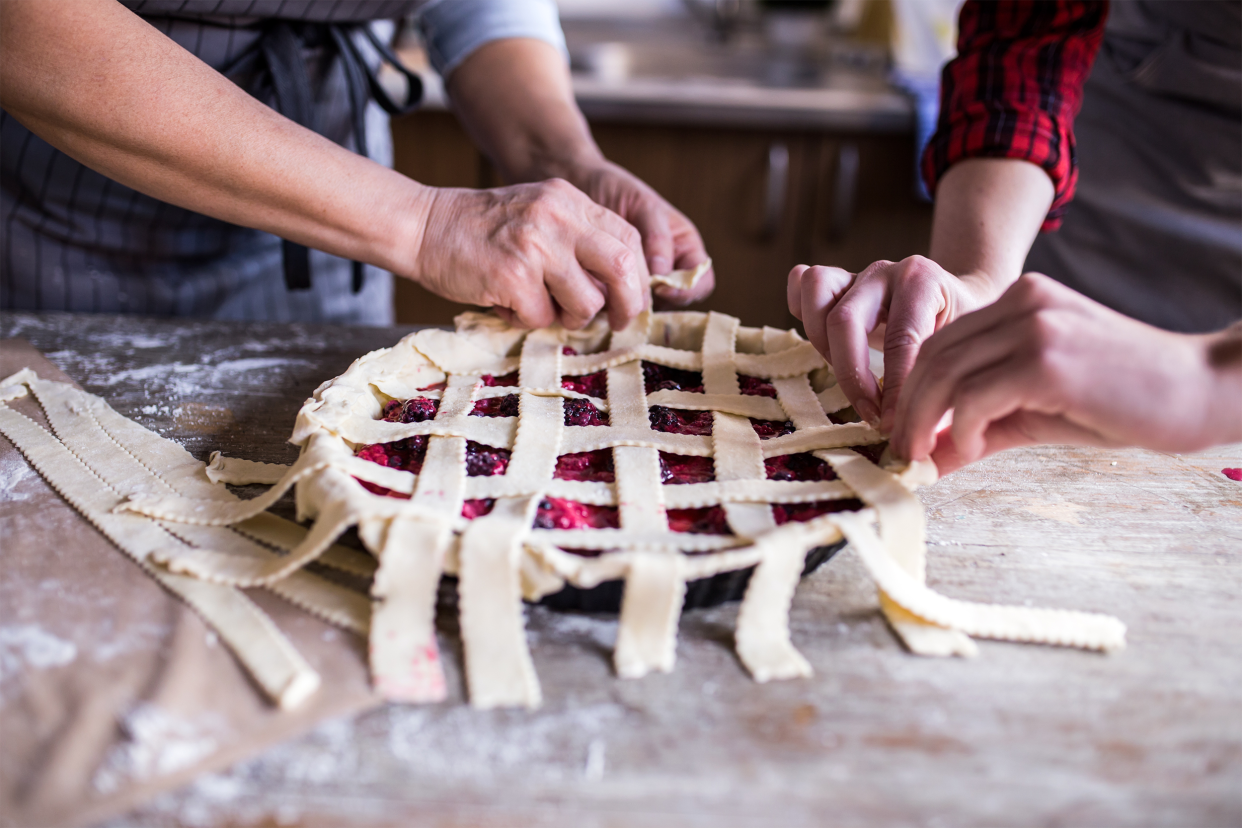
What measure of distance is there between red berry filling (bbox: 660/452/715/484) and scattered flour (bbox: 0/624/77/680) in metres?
0.48

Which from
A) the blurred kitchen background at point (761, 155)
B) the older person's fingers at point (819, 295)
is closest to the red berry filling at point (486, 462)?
the older person's fingers at point (819, 295)

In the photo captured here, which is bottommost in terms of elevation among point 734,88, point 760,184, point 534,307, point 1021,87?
point 760,184

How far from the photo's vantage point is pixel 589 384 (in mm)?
979

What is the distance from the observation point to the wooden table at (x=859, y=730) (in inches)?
19.7

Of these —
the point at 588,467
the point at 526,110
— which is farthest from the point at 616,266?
the point at 526,110

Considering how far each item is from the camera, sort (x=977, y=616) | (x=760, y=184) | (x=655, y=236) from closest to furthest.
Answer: (x=977, y=616) < (x=655, y=236) < (x=760, y=184)

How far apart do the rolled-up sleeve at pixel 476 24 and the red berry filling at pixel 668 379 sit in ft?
2.24

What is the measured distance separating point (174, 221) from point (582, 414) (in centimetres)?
81

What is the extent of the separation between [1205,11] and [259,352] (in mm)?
1489

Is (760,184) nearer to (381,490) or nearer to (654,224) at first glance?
(654,224)

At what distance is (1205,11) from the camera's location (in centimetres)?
128

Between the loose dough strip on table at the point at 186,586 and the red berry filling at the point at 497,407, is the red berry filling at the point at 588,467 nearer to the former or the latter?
the red berry filling at the point at 497,407

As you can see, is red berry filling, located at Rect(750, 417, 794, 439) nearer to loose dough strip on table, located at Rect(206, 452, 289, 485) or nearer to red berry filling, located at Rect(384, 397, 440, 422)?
red berry filling, located at Rect(384, 397, 440, 422)

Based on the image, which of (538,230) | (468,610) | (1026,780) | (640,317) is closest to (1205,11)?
(640,317)
